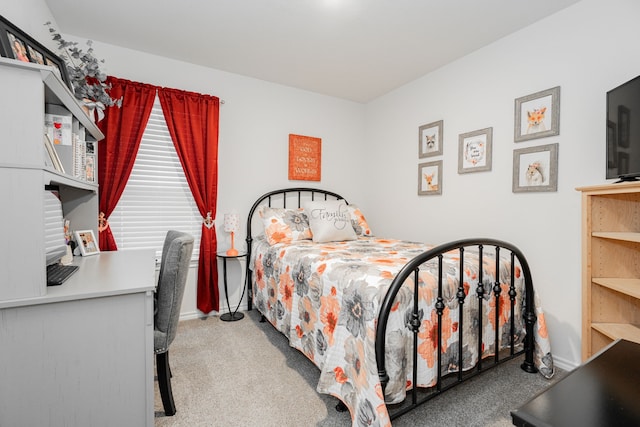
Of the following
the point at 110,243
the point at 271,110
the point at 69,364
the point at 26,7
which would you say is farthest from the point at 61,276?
the point at 271,110

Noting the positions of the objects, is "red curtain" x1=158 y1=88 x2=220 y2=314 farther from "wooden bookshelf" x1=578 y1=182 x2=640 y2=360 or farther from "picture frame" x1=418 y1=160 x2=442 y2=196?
"wooden bookshelf" x1=578 y1=182 x2=640 y2=360

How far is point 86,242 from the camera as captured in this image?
6.70 ft

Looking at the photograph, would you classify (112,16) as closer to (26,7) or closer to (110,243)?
(26,7)

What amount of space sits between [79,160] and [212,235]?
1.28 m

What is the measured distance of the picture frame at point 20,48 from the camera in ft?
4.13

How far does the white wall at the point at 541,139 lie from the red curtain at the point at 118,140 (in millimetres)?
2634

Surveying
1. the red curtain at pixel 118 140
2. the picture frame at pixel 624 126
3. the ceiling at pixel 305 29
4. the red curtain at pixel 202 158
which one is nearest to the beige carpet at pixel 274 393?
the red curtain at pixel 202 158

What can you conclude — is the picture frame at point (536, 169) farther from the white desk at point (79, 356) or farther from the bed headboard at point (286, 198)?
the white desk at point (79, 356)

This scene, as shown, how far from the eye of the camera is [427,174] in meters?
3.07

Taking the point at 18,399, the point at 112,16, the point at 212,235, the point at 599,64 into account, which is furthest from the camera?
the point at 212,235

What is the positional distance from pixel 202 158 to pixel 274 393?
2089 mm

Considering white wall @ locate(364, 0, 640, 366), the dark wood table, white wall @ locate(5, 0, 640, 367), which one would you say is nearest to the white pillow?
white wall @ locate(5, 0, 640, 367)

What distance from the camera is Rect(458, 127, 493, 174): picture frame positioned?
8.31 ft

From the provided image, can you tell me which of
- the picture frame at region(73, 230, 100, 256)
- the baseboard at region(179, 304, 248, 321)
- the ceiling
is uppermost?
the ceiling
